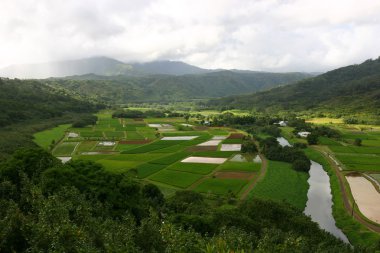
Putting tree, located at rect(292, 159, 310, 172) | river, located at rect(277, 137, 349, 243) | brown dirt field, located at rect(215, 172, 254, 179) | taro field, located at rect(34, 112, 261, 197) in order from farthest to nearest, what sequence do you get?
tree, located at rect(292, 159, 310, 172)
brown dirt field, located at rect(215, 172, 254, 179)
taro field, located at rect(34, 112, 261, 197)
river, located at rect(277, 137, 349, 243)

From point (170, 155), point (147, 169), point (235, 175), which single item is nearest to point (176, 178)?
point (147, 169)

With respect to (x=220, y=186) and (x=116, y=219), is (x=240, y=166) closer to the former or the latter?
(x=220, y=186)

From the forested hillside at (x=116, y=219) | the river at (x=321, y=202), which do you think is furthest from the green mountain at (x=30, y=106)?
the river at (x=321, y=202)

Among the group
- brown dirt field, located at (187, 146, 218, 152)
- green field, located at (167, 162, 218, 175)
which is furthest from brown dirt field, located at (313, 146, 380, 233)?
brown dirt field, located at (187, 146, 218, 152)

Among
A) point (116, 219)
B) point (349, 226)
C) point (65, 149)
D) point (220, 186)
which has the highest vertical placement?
point (116, 219)

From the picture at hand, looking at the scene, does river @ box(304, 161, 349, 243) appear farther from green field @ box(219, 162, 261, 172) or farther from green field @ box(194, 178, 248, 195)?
green field @ box(194, 178, 248, 195)

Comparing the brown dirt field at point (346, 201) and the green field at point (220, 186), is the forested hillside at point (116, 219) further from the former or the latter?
the brown dirt field at point (346, 201)
